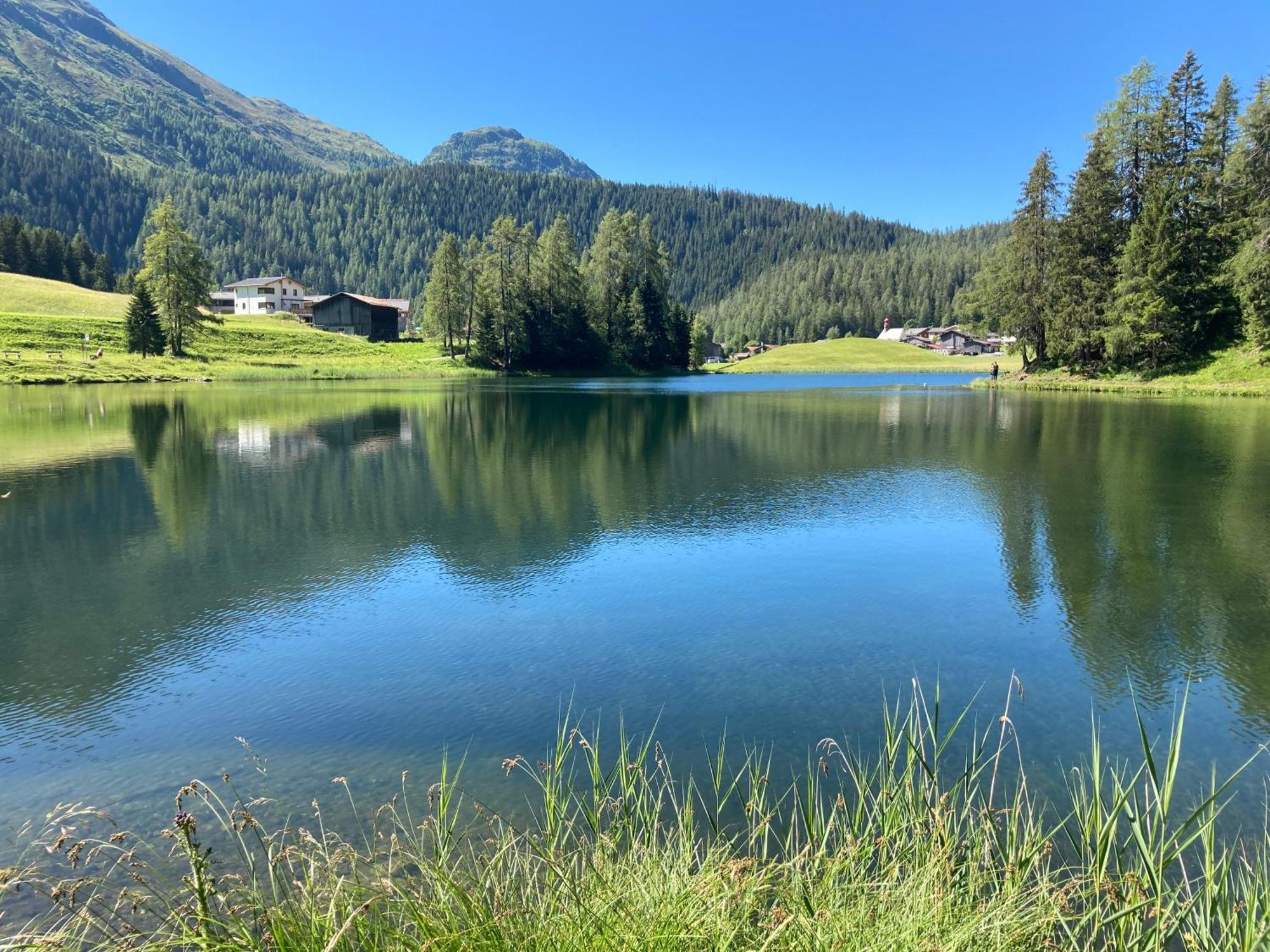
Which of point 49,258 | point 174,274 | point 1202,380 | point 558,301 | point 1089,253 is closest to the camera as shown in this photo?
point 1202,380

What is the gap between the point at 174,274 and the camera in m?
77.8

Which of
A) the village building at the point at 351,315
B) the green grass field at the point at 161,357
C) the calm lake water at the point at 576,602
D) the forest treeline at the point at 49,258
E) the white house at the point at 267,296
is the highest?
the forest treeline at the point at 49,258

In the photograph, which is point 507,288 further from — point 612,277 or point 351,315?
point 351,315

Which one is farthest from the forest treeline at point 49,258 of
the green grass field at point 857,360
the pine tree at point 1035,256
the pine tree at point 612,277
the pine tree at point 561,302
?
the pine tree at point 1035,256

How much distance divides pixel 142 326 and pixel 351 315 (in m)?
39.5

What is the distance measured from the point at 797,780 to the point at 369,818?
3.90 metres

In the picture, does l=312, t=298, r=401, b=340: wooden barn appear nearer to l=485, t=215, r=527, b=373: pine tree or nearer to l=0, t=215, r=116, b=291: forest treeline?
l=485, t=215, r=527, b=373: pine tree

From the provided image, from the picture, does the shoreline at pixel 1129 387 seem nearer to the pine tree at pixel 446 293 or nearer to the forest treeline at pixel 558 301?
the forest treeline at pixel 558 301

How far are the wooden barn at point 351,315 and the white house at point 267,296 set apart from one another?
86.4 feet

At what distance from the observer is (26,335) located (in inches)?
2847

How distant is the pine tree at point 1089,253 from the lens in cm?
6134

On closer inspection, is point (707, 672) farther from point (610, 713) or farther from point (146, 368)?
point (146, 368)

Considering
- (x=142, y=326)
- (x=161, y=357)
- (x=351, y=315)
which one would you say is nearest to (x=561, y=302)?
(x=351, y=315)

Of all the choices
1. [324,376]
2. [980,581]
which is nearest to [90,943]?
[980,581]
